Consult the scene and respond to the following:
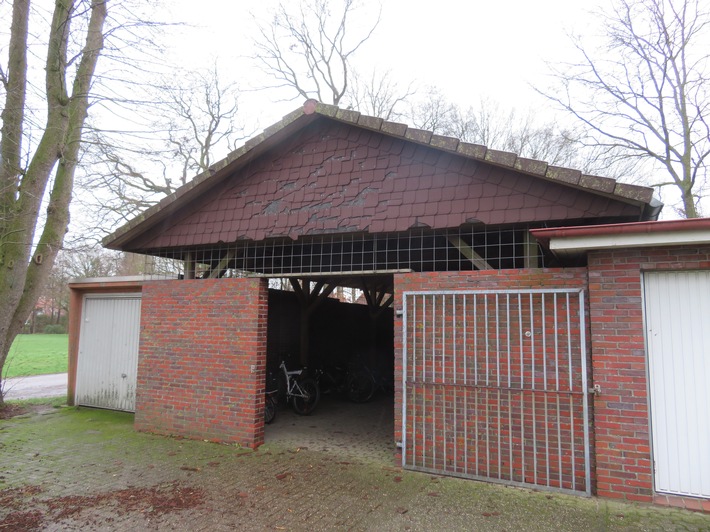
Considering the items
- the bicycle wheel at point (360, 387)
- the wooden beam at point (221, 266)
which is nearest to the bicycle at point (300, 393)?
the bicycle wheel at point (360, 387)

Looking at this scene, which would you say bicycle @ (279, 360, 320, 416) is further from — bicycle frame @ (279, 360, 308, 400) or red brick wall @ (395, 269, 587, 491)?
red brick wall @ (395, 269, 587, 491)

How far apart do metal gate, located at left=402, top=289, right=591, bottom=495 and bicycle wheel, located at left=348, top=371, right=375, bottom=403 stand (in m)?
4.95

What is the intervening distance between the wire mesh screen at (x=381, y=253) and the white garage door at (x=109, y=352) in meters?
1.90

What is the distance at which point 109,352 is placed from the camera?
848 cm

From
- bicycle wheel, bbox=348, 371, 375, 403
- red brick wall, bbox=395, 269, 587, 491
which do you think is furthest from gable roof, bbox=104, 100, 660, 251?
bicycle wheel, bbox=348, 371, 375, 403

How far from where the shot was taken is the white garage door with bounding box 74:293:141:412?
827 centimetres

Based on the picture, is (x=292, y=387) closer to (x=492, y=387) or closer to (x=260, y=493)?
(x=260, y=493)

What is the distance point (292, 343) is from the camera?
999cm

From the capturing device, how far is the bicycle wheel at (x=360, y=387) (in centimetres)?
999

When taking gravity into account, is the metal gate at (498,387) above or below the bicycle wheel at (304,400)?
above

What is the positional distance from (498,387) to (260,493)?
272cm

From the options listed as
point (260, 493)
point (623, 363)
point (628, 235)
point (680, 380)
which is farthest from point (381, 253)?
point (680, 380)

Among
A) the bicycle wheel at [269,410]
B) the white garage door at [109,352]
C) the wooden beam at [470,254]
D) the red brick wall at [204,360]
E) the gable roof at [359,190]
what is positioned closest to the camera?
Answer: the gable roof at [359,190]

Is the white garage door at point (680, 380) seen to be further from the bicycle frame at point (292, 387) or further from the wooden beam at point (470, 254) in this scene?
the bicycle frame at point (292, 387)
